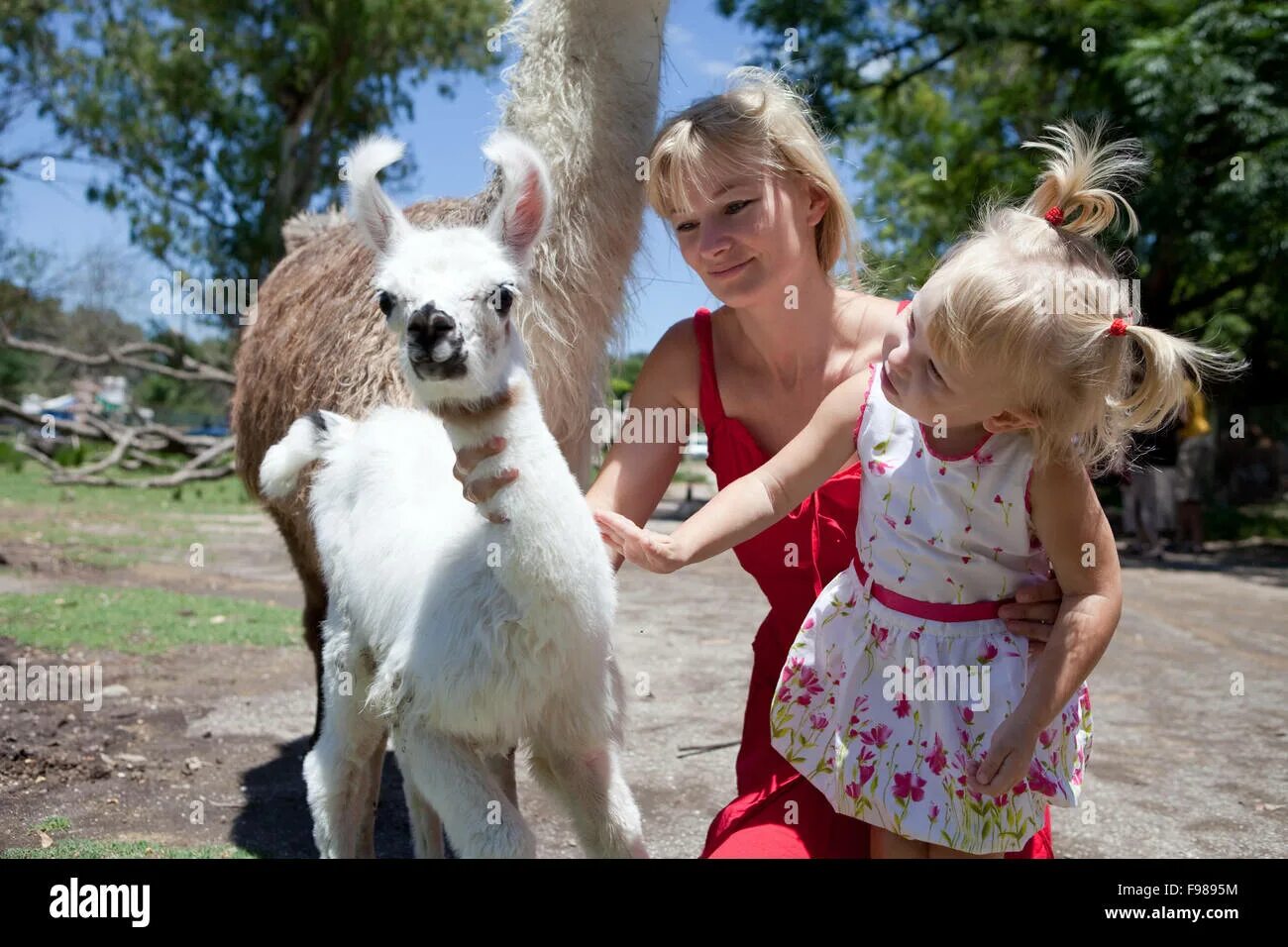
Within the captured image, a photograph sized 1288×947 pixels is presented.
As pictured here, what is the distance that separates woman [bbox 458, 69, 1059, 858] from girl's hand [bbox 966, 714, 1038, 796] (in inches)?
18.7

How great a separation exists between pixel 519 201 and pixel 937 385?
0.86 meters

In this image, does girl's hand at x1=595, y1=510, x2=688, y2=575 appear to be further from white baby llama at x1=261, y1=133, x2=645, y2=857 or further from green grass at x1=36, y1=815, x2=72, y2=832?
green grass at x1=36, y1=815, x2=72, y2=832

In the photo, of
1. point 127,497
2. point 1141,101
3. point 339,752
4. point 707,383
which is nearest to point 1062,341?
point 707,383

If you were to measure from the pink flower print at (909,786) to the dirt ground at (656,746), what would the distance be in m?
1.22

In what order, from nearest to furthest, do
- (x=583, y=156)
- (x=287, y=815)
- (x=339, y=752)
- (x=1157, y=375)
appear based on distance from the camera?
(x=1157, y=375) → (x=339, y=752) → (x=583, y=156) → (x=287, y=815)

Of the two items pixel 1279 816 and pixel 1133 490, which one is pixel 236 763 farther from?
pixel 1133 490

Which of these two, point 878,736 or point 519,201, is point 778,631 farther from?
point 519,201

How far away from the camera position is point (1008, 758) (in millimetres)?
1941

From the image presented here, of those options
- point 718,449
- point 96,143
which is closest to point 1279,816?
point 718,449

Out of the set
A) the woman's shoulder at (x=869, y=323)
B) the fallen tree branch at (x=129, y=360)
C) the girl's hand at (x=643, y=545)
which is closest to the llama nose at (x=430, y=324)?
the girl's hand at (x=643, y=545)

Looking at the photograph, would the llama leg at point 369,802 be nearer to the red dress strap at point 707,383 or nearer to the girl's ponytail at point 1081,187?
the red dress strap at point 707,383

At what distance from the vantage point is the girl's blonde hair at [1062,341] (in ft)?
6.11

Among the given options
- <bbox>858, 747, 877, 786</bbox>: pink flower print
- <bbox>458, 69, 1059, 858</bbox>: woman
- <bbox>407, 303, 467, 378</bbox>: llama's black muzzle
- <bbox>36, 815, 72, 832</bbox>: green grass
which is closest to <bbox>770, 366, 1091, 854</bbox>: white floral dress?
<bbox>858, 747, 877, 786</bbox>: pink flower print

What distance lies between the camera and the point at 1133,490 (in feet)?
38.3
